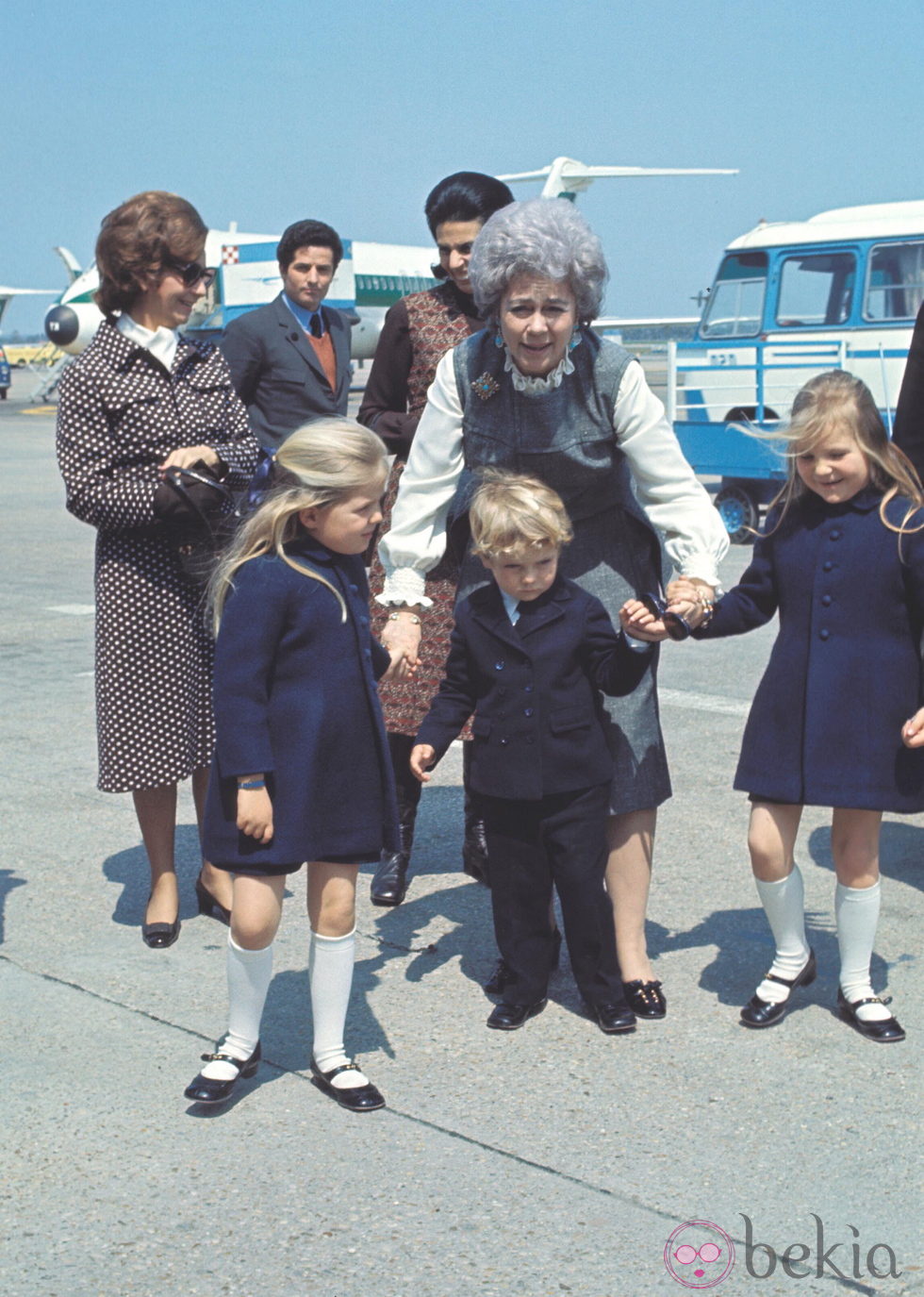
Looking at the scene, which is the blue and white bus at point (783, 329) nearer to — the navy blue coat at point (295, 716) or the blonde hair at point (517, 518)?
the blonde hair at point (517, 518)

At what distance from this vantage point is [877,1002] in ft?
11.3

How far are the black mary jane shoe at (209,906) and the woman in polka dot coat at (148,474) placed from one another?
6.9 inches

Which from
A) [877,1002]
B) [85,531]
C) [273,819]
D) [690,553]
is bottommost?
[85,531]

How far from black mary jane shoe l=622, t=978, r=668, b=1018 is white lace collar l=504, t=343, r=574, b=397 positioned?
1396mm

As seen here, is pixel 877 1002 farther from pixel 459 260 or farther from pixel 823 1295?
pixel 459 260

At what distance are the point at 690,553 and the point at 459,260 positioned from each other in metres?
1.37

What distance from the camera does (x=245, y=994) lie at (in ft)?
10.3

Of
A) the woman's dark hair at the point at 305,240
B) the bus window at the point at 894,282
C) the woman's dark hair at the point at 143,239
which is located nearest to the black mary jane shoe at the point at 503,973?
the woman's dark hair at the point at 143,239

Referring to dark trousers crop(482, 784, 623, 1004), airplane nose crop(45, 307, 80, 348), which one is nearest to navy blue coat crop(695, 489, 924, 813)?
dark trousers crop(482, 784, 623, 1004)

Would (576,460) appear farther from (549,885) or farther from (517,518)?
(549,885)

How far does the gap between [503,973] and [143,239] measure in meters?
2.02

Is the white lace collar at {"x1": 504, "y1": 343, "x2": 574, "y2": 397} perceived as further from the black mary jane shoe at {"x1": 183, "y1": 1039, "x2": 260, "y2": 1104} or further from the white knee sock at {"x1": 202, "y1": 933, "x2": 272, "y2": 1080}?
the black mary jane shoe at {"x1": 183, "y1": 1039, "x2": 260, "y2": 1104}

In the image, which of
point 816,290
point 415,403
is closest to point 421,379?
point 415,403

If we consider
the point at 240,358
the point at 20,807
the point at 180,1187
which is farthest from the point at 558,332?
the point at 20,807
